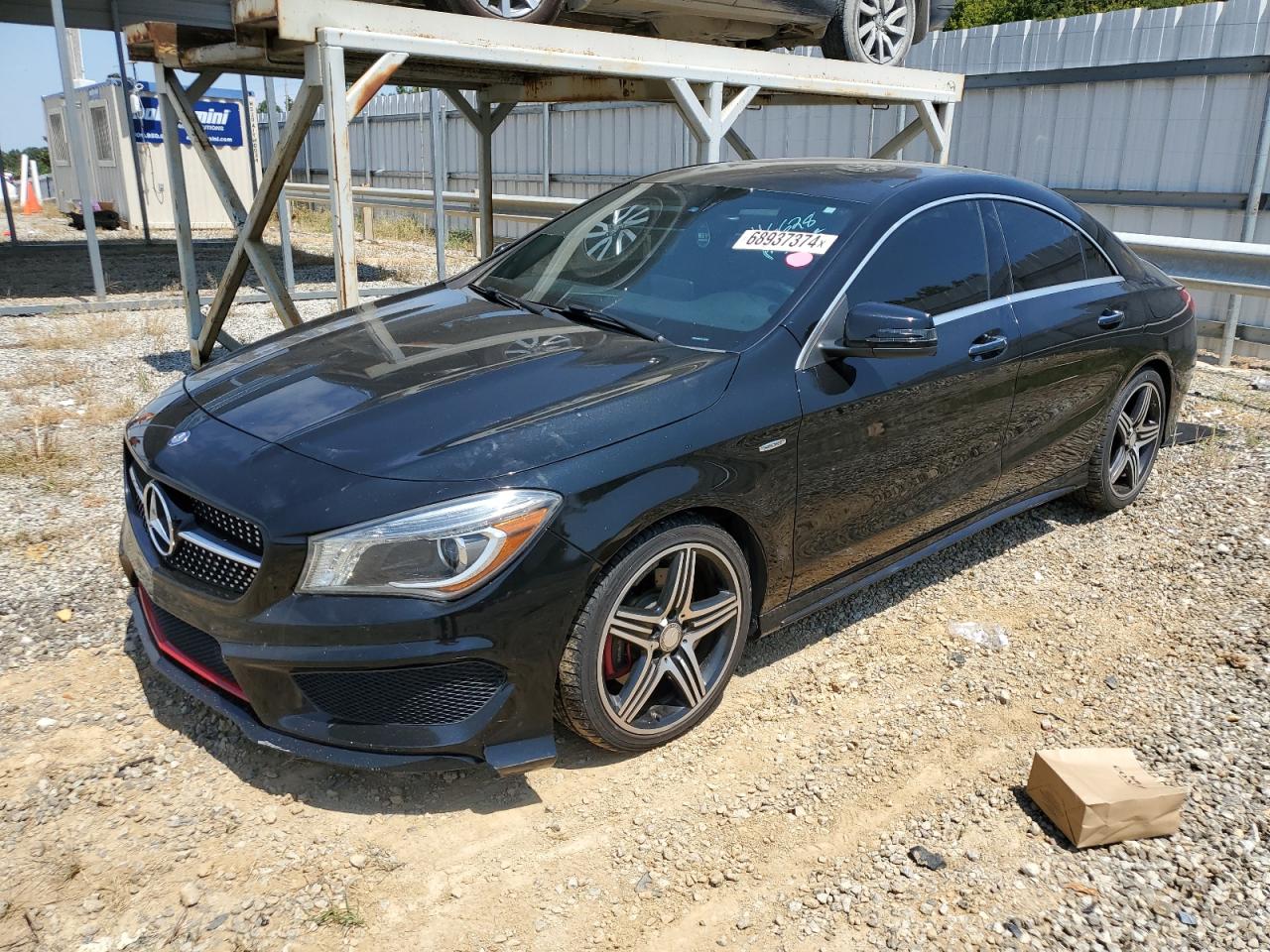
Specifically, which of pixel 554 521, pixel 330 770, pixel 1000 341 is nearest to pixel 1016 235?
pixel 1000 341

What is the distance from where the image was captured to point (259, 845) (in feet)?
8.59

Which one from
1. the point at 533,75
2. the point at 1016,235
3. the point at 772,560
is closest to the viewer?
the point at 772,560

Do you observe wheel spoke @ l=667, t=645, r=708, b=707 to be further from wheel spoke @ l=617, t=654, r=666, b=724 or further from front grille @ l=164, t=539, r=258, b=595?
front grille @ l=164, t=539, r=258, b=595

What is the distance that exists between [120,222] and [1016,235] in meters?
19.5

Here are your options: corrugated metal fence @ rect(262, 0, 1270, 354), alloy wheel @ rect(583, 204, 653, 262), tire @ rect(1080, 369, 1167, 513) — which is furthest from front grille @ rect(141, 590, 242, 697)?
corrugated metal fence @ rect(262, 0, 1270, 354)

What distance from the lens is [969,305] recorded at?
3832 mm

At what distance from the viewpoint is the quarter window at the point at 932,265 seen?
11.5 ft

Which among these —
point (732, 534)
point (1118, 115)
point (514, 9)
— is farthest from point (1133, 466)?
point (1118, 115)

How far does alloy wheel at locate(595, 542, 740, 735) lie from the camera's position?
2863 millimetres

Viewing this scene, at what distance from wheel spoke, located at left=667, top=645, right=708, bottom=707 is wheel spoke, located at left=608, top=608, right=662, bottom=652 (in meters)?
0.13

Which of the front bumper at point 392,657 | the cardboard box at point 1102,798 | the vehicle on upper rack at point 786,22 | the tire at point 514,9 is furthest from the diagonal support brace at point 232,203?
the cardboard box at point 1102,798

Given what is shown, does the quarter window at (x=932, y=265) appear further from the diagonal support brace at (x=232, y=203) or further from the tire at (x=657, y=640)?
the diagonal support brace at (x=232, y=203)

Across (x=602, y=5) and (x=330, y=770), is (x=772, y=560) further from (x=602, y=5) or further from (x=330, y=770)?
(x=602, y=5)

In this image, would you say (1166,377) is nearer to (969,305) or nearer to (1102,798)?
(969,305)
